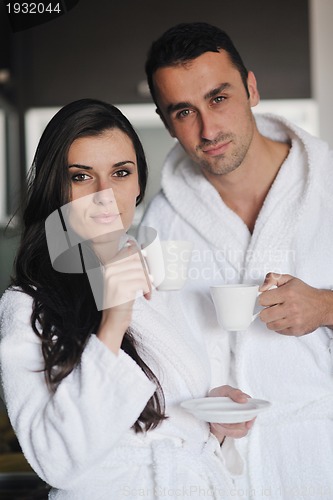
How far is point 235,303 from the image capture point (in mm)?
940

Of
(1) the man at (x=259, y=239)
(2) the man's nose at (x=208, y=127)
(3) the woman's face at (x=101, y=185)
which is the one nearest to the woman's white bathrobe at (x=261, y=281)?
(1) the man at (x=259, y=239)

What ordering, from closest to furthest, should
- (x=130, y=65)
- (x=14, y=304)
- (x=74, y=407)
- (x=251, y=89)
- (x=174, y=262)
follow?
(x=74, y=407), (x=14, y=304), (x=174, y=262), (x=251, y=89), (x=130, y=65)

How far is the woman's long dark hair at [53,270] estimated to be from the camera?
0.86 meters

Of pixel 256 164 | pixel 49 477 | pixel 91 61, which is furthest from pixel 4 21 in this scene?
pixel 49 477

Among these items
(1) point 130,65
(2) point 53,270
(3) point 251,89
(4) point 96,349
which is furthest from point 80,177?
(1) point 130,65

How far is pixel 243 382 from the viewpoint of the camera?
1.09 meters

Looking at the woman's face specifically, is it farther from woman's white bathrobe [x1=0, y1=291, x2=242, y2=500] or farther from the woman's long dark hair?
woman's white bathrobe [x1=0, y1=291, x2=242, y2=500]

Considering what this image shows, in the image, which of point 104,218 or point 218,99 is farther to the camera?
point 218,99

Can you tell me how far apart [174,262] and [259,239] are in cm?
22

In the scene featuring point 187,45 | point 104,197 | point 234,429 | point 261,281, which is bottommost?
point 234,429

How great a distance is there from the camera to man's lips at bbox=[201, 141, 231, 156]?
1148 mm

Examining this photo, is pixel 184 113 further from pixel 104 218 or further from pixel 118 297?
pixel 118 297

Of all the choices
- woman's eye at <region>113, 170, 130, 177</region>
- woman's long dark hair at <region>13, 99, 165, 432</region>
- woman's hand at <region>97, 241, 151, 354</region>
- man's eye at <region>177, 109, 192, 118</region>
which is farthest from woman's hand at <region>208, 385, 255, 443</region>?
man's eye at <region>177, 109, 192, 118</region>

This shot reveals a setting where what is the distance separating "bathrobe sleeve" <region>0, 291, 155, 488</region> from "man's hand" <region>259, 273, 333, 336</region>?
10.7 inches
